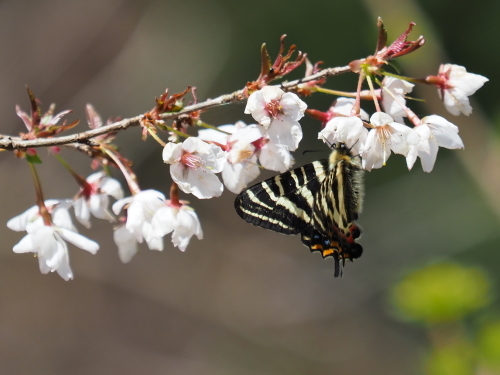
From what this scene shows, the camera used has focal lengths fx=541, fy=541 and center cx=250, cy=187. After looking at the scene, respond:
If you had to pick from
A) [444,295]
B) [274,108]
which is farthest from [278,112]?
[444,295]

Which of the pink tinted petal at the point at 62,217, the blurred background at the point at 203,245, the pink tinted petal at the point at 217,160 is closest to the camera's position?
the pink tinted petal at the point at 217,160

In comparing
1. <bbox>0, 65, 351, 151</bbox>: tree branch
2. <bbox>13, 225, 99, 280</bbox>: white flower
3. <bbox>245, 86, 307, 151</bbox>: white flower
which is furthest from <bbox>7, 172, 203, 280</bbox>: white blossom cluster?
<bbox>245, 86, 307, 151</bbox>: white flower

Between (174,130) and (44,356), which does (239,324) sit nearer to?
(44,356)

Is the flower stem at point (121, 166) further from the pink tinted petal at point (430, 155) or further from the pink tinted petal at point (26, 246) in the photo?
the pink tinted petal at point (430, 155)

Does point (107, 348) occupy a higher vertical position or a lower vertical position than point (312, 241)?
lower

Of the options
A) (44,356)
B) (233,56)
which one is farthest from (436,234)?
(44,356)

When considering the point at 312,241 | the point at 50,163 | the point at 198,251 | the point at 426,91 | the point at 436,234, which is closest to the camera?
the point at 312,241

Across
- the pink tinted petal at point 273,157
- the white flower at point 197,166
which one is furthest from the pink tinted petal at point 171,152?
the pink tinted petal at point 273,157
